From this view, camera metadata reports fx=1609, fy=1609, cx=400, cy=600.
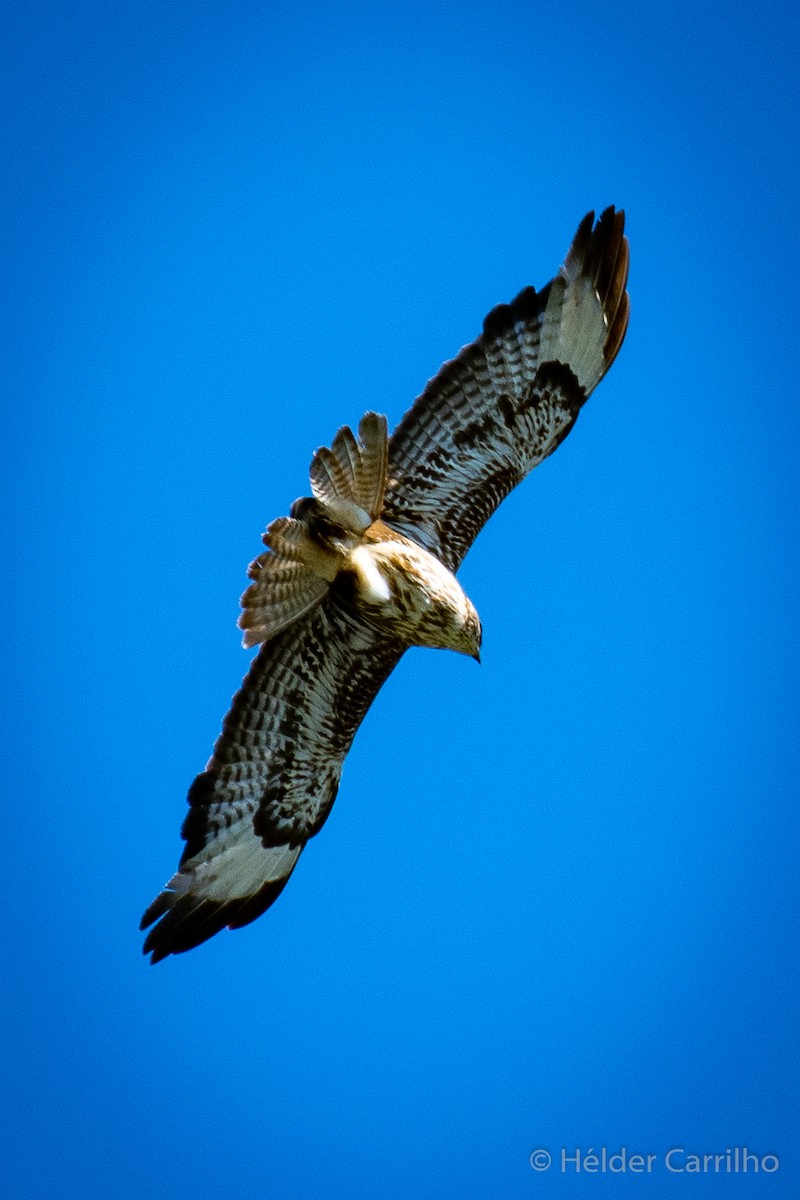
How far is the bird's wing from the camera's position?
6.94m

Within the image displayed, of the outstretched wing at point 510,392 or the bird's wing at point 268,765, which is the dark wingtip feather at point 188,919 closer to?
the bird's wing at point 268,765

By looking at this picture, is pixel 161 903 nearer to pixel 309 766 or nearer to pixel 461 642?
pixel 309 766

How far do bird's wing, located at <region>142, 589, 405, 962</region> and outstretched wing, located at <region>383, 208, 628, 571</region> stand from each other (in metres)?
0.62

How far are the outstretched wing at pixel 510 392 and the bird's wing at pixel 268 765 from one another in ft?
2.02

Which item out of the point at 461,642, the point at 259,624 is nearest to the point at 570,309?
the point at 461,642

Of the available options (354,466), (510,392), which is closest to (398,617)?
(354,466)

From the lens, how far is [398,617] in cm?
680

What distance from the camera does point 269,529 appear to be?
6.22 metres

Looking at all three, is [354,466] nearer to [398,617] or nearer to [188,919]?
[398,617]

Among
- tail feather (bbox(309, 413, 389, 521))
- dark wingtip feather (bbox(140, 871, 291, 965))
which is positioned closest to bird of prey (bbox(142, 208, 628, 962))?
dark wingtip feather (bbox(140, 871, 291, 965))

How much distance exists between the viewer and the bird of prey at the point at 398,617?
6.95 m

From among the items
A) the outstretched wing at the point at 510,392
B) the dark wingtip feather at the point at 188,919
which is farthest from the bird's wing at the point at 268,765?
the outstretched wing at the point at 510,392

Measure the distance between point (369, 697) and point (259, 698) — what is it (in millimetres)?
513

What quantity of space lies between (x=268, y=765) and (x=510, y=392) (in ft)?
6.43
